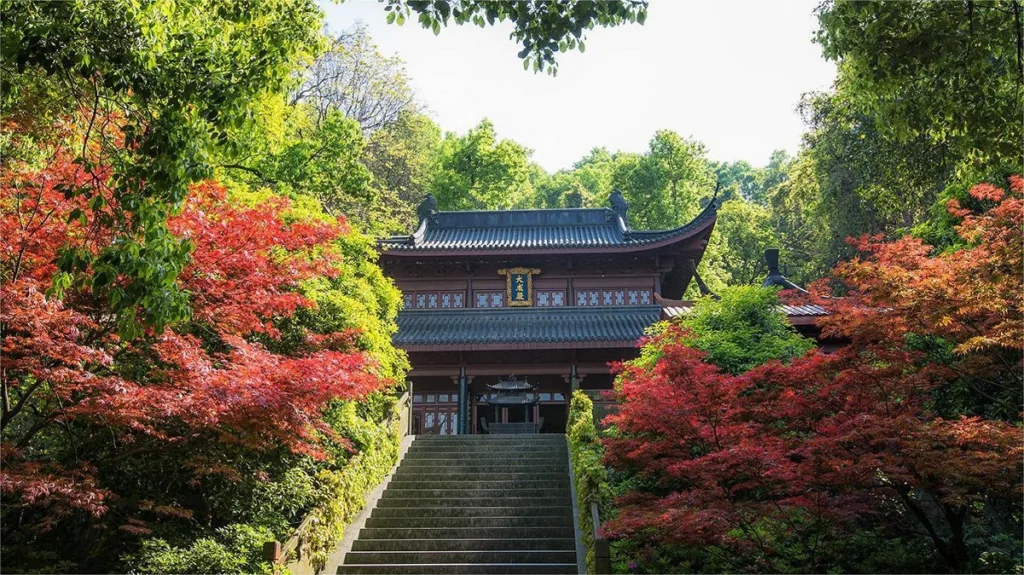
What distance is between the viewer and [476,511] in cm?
1120

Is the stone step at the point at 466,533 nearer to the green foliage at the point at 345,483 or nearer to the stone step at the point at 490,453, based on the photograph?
the green foliage at the point at 345,483

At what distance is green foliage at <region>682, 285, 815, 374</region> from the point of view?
11164 mm

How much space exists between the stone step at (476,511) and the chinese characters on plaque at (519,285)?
9.34 meters

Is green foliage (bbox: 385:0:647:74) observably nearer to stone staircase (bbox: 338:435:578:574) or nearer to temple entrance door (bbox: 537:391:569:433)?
stone staircase (bbox: 338:435:578:574)

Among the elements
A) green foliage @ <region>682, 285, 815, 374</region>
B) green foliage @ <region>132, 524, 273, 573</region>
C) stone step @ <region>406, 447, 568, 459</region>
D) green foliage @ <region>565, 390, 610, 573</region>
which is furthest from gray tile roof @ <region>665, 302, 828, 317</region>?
green foliage @ <region>132, 524, 273, 573</region>

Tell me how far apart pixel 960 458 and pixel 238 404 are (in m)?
6.20


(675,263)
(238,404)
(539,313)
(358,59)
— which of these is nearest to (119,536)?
(238,404)

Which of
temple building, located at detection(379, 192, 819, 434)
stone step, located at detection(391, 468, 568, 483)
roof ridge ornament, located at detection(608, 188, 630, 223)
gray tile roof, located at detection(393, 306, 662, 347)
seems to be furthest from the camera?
roof ridge ornament, located at detection(608, 188, 630, 223)

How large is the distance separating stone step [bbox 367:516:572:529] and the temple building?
19.7ft

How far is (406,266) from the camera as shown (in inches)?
814

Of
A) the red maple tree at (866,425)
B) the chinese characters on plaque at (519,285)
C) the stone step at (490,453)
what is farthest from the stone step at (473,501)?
the chinese characters on plaque at (519,285)

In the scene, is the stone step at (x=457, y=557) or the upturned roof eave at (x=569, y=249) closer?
the stone step at (x=457, y=557)

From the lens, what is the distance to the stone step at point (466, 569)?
937 cm

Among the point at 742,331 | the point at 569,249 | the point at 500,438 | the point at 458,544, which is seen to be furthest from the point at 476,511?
the point at 569,249
